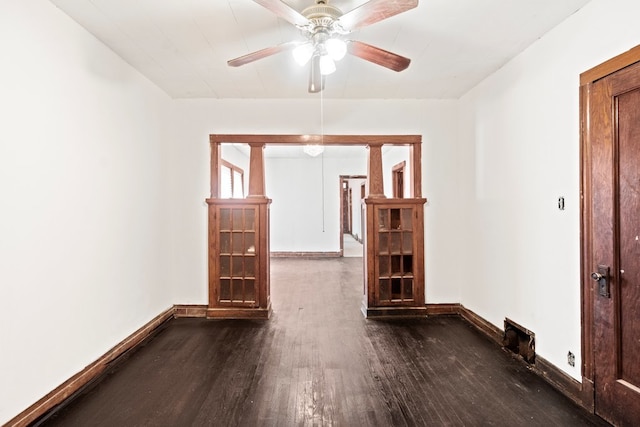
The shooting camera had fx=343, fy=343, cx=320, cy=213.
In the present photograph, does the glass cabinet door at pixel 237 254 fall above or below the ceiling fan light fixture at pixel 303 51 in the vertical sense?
below

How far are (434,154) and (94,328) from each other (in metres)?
3.81

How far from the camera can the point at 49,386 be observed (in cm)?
218

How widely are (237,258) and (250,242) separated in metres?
0.24

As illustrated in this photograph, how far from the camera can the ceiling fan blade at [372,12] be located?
1.78m

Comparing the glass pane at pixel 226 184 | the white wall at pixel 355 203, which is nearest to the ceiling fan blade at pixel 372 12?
the glass pane at pixel 226 184

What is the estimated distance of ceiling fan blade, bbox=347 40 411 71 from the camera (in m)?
2.23

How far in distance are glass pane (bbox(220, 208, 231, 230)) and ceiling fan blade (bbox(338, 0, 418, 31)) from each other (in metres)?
2.61

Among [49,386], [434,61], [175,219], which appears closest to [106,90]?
[175,219]

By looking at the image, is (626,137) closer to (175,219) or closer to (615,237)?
(615,237)

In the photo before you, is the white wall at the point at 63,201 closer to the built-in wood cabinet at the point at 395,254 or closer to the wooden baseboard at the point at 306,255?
the built-in wood cabinet at the point at 395,254

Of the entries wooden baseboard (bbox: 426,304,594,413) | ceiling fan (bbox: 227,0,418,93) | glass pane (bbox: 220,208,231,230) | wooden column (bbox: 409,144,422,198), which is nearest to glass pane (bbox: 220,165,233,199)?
glass pane (bbox: 220,208,231,230)

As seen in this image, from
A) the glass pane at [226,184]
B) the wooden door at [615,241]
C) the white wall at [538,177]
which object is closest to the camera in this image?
the wooden door at [615,241]

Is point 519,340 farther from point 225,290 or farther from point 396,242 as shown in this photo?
point 225,290

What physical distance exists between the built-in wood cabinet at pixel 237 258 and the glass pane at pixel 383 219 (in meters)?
1.35
